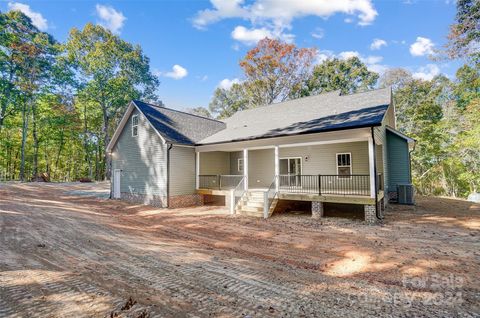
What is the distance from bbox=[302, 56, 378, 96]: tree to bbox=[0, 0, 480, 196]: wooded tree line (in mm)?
120

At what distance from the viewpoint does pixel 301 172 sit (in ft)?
45.5

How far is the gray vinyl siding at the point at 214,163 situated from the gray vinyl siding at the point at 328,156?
163 inches

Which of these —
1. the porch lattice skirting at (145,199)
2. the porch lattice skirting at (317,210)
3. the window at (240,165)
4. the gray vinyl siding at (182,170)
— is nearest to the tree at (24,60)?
the porch lattice skirting at (145,199)

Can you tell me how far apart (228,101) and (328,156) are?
27.2m

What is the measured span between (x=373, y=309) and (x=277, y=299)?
1340 millimetres

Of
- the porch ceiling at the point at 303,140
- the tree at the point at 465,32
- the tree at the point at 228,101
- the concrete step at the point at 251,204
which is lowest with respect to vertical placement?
the concrete step at the point at 251,204

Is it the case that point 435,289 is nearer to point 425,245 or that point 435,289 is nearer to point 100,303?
point 425,245

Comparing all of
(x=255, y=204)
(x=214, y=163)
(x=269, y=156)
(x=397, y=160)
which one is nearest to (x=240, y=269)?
(x=255, y=204)

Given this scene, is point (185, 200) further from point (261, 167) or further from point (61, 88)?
point (61, 88)

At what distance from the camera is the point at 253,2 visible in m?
16.0

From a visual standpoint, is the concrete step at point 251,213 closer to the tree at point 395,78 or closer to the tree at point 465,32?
the tree at point 465,32

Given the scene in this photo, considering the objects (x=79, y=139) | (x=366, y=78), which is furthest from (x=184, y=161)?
(x=79, y=139)

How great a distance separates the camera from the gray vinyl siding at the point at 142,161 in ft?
44.6

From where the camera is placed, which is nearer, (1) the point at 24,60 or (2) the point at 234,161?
(2) the point at 234,161
